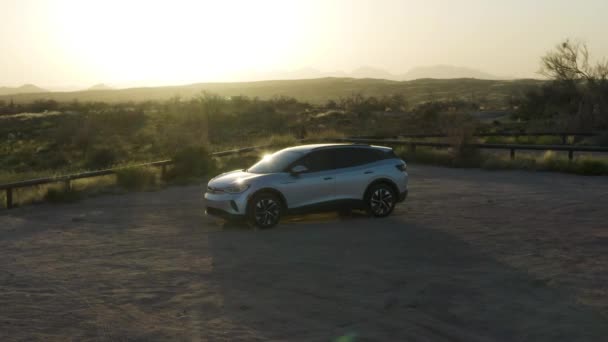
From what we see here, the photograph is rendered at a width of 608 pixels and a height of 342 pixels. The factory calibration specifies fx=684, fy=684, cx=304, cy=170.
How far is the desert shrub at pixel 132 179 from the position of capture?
843 inches

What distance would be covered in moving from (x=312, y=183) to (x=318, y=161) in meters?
0.58

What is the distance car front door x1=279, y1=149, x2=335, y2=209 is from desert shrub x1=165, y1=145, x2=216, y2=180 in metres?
9.95

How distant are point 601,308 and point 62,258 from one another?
27.1ft

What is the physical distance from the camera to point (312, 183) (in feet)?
45.2

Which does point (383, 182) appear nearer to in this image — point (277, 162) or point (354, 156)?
point (354, 156)

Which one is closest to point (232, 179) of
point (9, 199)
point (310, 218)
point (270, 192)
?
point (270, 192)

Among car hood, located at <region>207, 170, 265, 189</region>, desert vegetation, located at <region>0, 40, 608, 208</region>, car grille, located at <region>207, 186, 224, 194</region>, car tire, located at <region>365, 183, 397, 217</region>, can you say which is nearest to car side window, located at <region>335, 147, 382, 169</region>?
car tire, located at <region>365, 183, 397, 217</region>

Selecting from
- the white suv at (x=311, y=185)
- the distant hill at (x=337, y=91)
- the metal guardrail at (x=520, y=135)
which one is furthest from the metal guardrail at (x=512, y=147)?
the distant hill at (x=337, y=91)

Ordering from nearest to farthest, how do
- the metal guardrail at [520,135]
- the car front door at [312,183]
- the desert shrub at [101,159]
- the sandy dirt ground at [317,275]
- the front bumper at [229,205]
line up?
the sandy dirt ground at [317,275], the front bumper at [229,205], the car front door at [312,183], the metal guardrail at [520,135], the desert shrub at [101,159]

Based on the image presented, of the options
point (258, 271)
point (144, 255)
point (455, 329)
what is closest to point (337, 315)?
point (455, 329)

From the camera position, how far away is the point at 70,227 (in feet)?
48.5

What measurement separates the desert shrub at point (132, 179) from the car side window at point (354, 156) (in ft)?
29.7

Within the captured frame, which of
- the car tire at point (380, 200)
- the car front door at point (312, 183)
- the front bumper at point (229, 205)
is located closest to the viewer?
the front bumper at point (229, 205)

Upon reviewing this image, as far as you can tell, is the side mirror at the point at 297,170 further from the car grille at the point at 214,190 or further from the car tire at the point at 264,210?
the car grille at the point at 214,190
